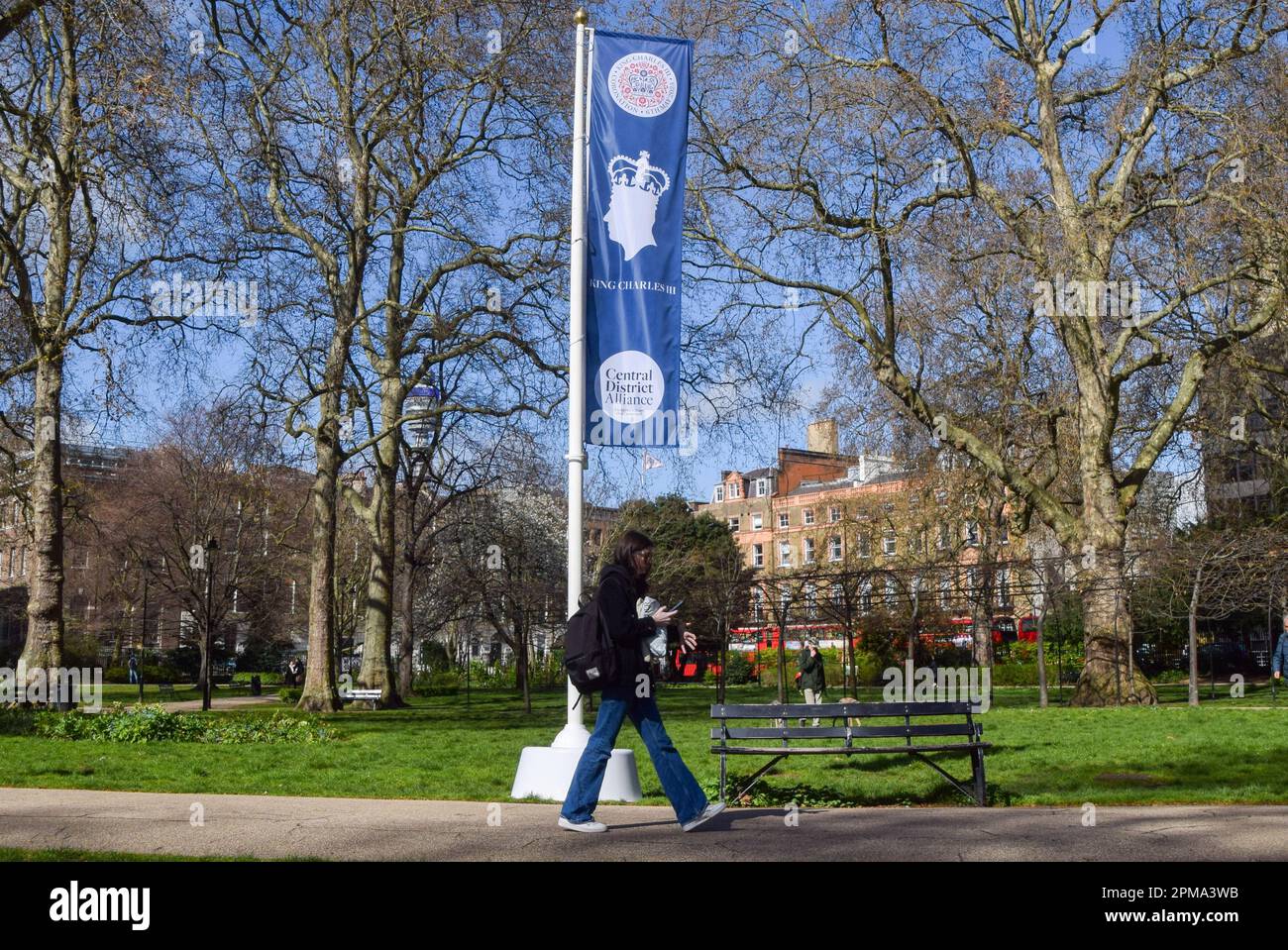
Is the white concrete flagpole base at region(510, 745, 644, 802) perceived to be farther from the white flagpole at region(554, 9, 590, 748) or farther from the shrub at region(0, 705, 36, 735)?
the shrub at region(0, 705, 36, 735)

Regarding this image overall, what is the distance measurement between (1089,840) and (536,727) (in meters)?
15.8

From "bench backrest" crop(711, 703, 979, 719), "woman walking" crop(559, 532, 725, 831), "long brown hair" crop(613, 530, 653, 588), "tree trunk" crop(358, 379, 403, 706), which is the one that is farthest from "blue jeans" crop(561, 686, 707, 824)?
"tree trunk" crop(358, 379, 403, 706)

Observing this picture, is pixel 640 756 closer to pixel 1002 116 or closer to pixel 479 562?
pixel 1002 116

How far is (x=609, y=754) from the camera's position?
26.6 ft

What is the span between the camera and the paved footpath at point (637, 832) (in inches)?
280

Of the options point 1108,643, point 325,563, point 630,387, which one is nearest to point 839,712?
point 630,387

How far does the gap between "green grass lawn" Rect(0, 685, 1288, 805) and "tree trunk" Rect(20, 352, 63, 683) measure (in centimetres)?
515

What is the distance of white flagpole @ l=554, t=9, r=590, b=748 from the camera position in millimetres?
10445

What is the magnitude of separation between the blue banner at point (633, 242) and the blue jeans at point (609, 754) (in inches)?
127

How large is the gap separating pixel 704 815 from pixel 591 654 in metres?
1.30

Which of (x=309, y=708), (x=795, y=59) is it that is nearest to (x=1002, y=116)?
(x=795, y=59)

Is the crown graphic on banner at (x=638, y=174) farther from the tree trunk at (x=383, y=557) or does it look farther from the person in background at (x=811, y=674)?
the tree trunk at (x=383, y=557)

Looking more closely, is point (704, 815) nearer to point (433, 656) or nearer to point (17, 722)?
point (17, 722)
